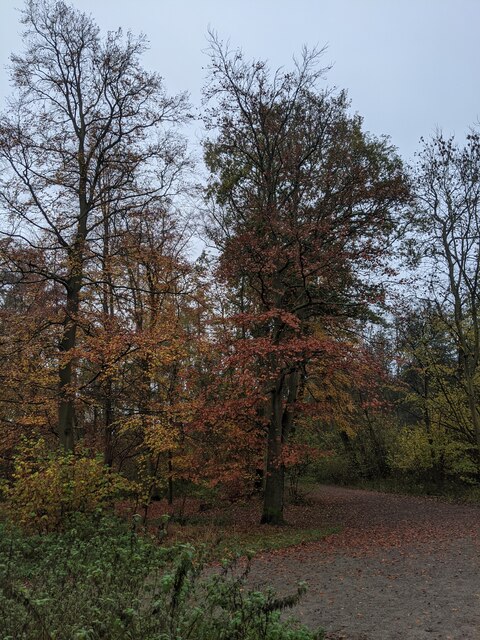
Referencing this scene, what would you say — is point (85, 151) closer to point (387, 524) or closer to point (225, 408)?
point (225, 408)

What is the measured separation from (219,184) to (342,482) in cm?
1994

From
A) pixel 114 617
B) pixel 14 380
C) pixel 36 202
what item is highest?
pixel 36 202

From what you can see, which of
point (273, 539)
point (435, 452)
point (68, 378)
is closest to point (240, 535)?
point (273, 539)

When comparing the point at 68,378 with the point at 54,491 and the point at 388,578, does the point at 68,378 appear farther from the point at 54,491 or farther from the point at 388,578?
the point at 388,578

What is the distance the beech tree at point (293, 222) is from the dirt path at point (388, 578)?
3076 millimetres

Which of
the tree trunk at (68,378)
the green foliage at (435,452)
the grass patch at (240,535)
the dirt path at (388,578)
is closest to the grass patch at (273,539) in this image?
the grass patch at (240,535)

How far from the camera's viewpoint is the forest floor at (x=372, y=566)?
5.96m

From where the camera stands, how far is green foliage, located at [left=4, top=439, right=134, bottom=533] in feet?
30.6

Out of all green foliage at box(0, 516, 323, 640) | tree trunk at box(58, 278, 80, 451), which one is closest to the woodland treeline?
tree trunk at box(58, 278, 80, 451)

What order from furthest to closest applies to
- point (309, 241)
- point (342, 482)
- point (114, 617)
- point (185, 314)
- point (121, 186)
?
point (342, 482) < point (185, 314) < point (121, 186) < point (309, 241) < point (114, 617)

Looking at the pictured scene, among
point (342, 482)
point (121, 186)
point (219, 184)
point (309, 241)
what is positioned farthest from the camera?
point (342, 482)

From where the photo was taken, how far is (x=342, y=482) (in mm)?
29984

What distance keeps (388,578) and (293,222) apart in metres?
8.49

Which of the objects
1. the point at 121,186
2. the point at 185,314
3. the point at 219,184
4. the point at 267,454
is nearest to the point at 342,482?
the point at 185,314
